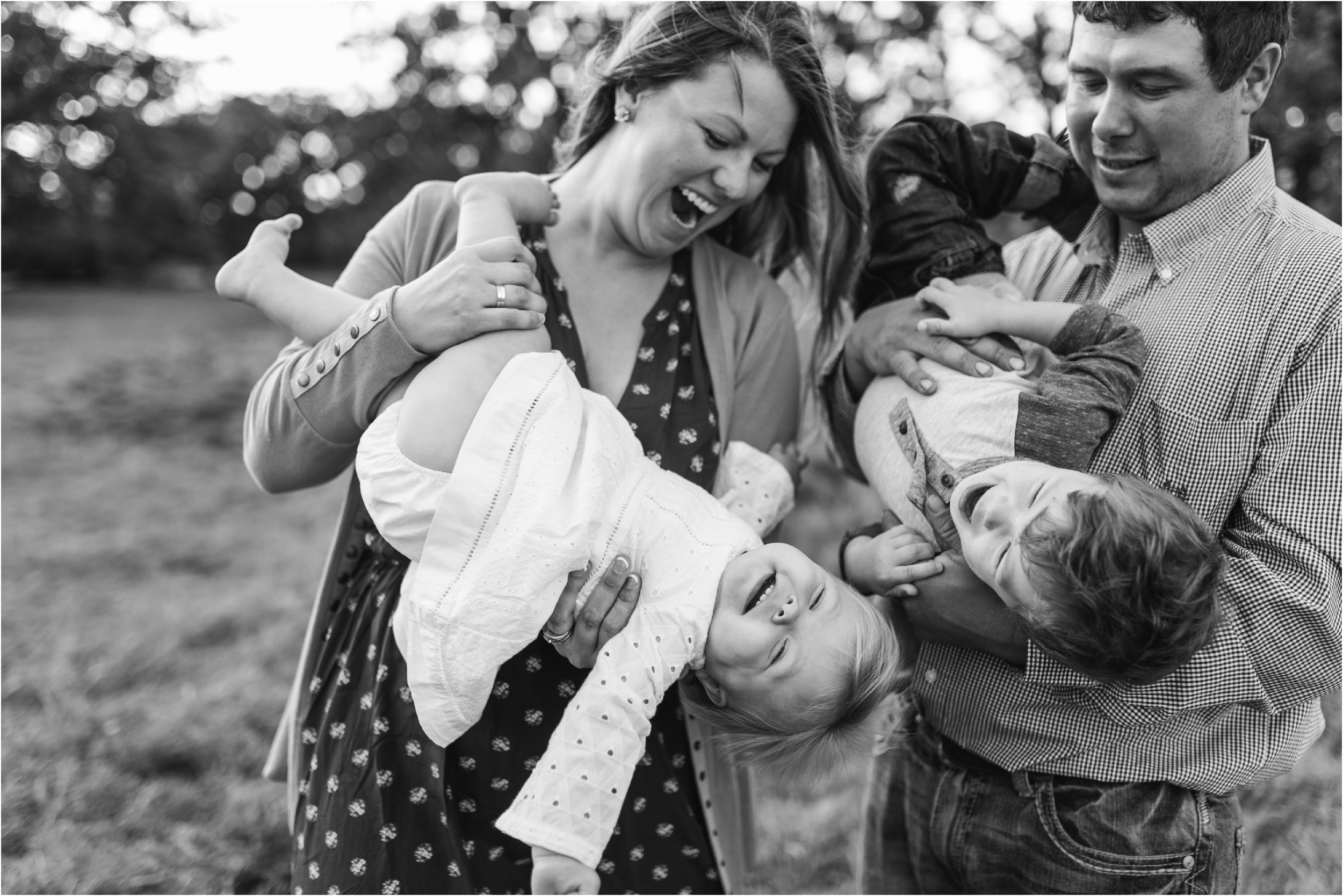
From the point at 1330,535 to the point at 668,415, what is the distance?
1.17 m

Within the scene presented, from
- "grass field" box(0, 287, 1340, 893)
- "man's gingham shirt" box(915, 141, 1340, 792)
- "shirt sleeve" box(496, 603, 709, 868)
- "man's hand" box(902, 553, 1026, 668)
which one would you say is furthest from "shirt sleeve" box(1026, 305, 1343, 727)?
"grass field" box(0, 287, 1340, 893)

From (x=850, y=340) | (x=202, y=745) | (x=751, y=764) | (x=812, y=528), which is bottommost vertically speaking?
(x=812, y=528)

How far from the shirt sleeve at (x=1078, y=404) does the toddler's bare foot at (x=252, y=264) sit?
4.71 feet

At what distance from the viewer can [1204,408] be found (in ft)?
5.79

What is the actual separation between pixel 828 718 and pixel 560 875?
0.57 meters

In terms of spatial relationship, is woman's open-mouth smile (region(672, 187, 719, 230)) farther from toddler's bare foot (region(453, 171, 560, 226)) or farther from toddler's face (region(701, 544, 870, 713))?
toddler's face (region(701, 544, 870, 713))

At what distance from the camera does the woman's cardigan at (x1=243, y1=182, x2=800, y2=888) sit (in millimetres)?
1737

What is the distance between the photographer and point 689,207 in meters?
2.05

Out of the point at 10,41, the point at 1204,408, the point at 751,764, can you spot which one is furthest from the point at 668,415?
the point at 10,41

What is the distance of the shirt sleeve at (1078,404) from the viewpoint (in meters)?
1.74

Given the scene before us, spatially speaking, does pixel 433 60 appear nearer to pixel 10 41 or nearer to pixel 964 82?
pixel 10 41

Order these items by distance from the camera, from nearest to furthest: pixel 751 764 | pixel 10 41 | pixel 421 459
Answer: pixel 421 459
pixel 751 764
pixel 10 41

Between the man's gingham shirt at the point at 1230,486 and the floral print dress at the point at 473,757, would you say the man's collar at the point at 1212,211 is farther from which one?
the floral print dress at the point at 473,757

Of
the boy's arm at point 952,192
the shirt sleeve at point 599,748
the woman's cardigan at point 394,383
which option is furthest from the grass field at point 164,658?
the boy's arm at point 952,192
